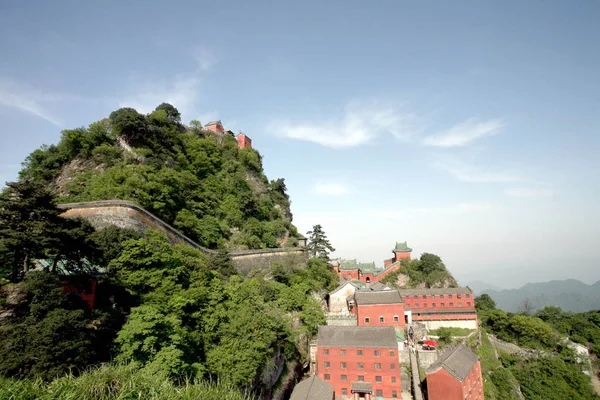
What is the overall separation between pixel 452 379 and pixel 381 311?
9557mm

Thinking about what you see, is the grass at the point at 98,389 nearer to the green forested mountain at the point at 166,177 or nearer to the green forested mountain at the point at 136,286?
the green forested mountain at the point at 136,286

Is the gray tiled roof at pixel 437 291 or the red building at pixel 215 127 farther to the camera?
the red building at pixel 215 127

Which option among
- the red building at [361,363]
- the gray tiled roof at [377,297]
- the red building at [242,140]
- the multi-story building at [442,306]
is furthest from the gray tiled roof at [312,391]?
the red building at [242,140]

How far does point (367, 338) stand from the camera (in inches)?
1029

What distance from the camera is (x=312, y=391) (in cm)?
→ 2119

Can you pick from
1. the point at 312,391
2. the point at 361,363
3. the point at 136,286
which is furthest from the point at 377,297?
the point at 136,286

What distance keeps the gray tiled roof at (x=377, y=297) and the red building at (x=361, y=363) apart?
17.0 ft

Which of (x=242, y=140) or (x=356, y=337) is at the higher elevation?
(x=242, y=140)

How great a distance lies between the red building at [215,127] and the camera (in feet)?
Result: 154

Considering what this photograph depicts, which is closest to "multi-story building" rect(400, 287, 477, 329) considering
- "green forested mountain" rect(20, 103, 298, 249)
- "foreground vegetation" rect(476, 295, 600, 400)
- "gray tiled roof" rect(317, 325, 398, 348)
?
"foreground vegetation" rect(476, 295, 600, 400)

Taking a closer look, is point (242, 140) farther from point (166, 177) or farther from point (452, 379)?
point (452, 379)

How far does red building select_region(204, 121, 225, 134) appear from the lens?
46969 millimetres

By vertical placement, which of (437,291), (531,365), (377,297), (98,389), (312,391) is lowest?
(531,365)

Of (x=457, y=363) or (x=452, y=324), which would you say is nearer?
(x=457, y=363)
